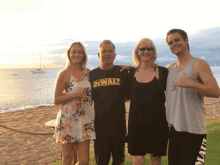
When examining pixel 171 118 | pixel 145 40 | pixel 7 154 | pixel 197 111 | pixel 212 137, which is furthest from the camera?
pixel 7 154

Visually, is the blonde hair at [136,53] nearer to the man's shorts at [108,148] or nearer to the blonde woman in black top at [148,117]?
the blonde woman in black top at [148,117]

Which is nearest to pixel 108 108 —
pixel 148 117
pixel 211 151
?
pixel 148 117

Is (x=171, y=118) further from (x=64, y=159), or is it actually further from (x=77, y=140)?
(x=64, y=159)

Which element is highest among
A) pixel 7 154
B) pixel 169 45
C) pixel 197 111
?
pixel 169 45

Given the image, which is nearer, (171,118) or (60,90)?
(171,118)

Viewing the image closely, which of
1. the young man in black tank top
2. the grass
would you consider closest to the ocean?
the young man in black tank top

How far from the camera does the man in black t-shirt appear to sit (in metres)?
3.28

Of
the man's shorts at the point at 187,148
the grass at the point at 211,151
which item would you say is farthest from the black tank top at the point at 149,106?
the grass at the point at 211,151

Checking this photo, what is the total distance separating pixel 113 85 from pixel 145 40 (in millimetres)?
980

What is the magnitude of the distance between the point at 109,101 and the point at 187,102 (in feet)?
4.29

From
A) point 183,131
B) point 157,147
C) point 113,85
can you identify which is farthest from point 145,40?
point 157,147

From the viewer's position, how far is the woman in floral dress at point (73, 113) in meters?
3.05

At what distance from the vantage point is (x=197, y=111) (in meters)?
2.52

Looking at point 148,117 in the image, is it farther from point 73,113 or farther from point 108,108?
point 73,113
